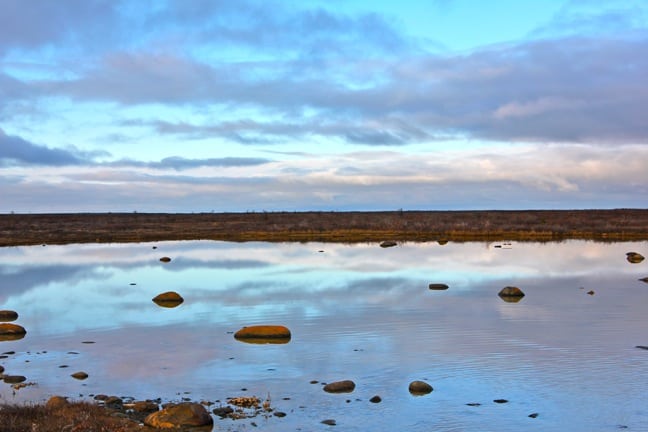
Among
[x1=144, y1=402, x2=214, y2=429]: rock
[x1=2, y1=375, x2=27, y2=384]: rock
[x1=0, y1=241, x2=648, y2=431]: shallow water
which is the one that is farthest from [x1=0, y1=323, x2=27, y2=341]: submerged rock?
[x1=144, y1=402, x2=214, y2=429]: rock

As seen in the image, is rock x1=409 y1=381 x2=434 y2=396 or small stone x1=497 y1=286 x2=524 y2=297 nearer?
rock x1=409 y1=381 x2=434 y2=396

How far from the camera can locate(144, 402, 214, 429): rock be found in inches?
481

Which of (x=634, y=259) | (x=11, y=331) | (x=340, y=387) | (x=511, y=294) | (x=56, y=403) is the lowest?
(x=11, y=331)

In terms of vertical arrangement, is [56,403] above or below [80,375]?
above

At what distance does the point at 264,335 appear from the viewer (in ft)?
69.8

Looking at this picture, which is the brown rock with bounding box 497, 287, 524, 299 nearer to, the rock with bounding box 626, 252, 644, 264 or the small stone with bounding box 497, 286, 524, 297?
the small stone with bounding box 497, 286, 524, 297

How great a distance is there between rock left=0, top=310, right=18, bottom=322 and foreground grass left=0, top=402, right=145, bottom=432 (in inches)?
598

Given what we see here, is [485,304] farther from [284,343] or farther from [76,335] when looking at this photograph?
[76,335]

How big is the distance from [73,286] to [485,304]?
72.9 ft

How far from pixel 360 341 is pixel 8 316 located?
14.4 meters

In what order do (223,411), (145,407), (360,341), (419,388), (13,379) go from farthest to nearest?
(360,341)
(13,379)
(419,388)
(145,407)
(223,411)

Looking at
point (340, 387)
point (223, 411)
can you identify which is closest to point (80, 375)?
point (223, 411)

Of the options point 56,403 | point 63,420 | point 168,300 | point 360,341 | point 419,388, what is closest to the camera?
point 63,420

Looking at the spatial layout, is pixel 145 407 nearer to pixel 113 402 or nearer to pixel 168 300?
pixel 113 402
